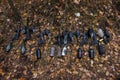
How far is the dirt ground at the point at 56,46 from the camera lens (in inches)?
249

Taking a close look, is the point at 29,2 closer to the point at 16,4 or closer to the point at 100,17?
the point at 16,4

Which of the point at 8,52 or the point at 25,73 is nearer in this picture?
the point at 25,73

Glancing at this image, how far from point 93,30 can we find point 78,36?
52cm

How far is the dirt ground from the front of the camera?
6.32 m

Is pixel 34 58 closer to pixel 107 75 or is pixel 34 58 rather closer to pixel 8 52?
pixel 8 52

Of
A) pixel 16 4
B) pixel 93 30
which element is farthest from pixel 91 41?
pixel 16 4

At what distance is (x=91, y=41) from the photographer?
685 centimetres

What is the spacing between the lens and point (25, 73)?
6.48m

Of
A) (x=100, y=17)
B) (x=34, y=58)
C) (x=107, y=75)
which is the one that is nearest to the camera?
(x=107, y=75)

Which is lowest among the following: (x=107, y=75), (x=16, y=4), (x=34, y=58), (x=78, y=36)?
(x=107, y=75)

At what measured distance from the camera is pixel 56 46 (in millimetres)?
6773

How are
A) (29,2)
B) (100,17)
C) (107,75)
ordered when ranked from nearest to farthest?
(107,75)
(100,17)
(29,2)

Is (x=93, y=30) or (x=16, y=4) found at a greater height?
(x=16, y=4)

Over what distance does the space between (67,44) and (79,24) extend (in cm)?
78
